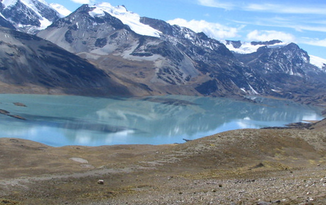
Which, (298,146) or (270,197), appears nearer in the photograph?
(270,197)

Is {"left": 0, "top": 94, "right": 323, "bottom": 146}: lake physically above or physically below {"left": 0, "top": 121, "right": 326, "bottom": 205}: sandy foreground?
below

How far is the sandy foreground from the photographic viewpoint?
21219mm

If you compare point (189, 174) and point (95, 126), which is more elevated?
point (189, 174)

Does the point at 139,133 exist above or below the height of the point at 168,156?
below

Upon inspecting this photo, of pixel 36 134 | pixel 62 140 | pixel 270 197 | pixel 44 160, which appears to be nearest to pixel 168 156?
pixel 44 160

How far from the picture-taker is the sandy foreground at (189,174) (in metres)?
21.2

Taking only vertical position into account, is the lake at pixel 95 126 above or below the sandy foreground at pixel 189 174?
below

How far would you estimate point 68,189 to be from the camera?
84.4 feet

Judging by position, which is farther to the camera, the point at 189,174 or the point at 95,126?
the point at 95,126

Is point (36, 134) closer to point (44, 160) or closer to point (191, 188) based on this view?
point (44, 160)

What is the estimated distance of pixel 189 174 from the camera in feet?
107

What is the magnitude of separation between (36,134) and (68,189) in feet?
226

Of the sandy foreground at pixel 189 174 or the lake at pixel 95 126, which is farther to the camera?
the lake at pixel 95 126

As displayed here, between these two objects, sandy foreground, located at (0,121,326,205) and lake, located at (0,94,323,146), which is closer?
sandy foreground, located at (0,121,326,205)
